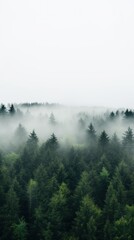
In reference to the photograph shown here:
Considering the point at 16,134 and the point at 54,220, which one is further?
the point at 16,134

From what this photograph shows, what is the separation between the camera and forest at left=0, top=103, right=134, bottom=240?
6719 centimetres

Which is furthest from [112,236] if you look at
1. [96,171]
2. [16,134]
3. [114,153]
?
[16,134]

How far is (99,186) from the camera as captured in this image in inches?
3290

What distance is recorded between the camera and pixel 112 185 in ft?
254

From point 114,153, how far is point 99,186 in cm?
1975

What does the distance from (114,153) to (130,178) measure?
16978 millimetres

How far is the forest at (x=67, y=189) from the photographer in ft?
220

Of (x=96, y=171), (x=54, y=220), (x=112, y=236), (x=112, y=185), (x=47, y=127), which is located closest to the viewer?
(x=112, y=236)

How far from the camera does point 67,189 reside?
3076 inches

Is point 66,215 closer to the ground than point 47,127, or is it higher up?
closer to the ground

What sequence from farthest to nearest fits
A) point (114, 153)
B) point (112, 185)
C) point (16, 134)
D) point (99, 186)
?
point (16, 134) < point (114, 153) < point (99, 186) < point (112, 185)

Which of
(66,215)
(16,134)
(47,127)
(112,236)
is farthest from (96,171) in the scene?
(47,127)

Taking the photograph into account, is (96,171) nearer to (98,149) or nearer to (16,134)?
(98,149)

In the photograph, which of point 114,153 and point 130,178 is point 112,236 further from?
point 114,153
